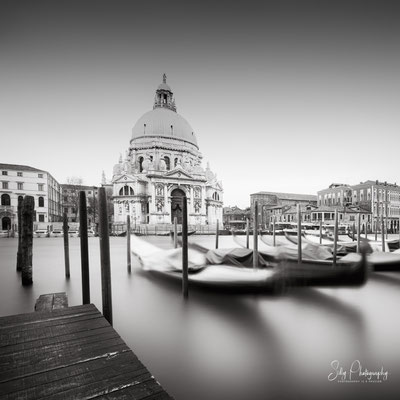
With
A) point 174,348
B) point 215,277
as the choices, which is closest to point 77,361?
point 174,348

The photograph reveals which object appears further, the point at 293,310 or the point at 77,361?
the point at 293,310

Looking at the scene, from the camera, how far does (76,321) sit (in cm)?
182

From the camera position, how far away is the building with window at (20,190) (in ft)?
86.3

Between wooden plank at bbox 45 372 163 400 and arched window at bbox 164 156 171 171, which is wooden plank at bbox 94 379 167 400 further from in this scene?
arched window at bbox 164 156 171 171

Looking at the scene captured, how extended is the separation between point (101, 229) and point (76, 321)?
1.05 m

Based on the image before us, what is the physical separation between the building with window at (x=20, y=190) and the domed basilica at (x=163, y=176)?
7.88m

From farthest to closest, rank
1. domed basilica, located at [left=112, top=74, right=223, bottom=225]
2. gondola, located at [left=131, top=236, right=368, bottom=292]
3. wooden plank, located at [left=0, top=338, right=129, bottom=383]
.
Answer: domed basilica, located at [left=112, top=74, right=223, bottom=225], gondola, located at [left=131, top=236, right=368, bottom=292], wooden plank, located at [left=0, top=338, right=129, bottom=383]

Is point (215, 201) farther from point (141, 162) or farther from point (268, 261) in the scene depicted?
point (268, 261)

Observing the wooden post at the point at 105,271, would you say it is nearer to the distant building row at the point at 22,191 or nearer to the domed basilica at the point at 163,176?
the domed basilica at the point at 163,176

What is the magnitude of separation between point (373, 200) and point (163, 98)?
1313 inches

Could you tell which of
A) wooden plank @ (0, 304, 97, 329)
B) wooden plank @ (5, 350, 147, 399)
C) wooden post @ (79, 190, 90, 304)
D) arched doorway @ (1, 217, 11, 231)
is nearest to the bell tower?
arched doorway @ (1, 217, 11, 231)

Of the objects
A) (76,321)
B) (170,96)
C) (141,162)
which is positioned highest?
(170,96)

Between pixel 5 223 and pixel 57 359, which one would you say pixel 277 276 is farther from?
pixel 5 223

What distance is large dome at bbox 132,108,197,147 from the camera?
34.4 metres
